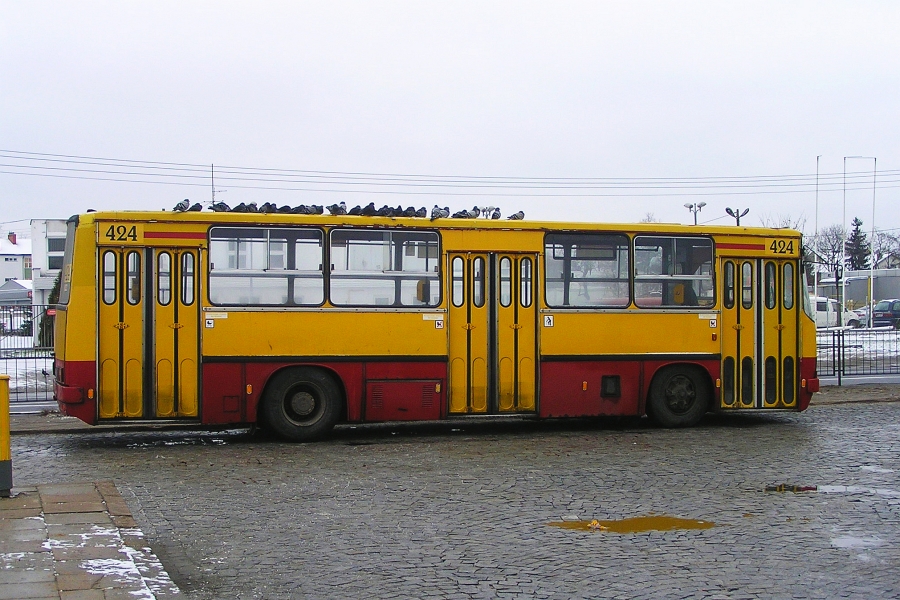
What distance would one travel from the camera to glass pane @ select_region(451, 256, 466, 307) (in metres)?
14.8

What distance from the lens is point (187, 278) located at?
13836 mm

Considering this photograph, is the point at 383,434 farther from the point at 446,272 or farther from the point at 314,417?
the point at 446,272

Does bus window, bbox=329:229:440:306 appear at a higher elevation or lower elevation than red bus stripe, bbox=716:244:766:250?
lower

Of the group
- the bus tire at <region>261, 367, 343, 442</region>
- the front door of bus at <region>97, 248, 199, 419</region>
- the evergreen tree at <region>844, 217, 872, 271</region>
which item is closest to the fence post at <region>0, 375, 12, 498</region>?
the front door of bus at <region>97, 248, 199, 419</region>

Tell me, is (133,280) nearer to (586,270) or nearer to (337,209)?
(337,209)

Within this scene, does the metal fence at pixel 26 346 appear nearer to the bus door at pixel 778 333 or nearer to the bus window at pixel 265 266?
the bus window at pixel 265 266

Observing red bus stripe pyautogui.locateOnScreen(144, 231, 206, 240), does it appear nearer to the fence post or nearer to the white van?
the fence post

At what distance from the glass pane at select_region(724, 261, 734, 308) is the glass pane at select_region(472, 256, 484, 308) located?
13.4 feet

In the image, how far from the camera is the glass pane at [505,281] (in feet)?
49.2

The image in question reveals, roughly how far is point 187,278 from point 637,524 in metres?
7.56

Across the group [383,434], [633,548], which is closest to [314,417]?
[383,434]

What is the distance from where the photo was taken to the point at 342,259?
14.4 metres

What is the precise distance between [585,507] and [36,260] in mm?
88414

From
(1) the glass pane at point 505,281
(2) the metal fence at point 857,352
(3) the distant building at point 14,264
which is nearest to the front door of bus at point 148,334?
(1) the glass pane at point 505,281
